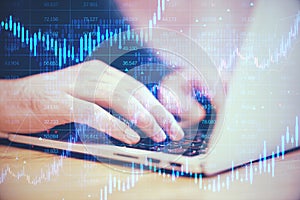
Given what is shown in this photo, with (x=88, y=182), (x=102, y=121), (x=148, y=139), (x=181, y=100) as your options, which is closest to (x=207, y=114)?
(x=181, y=100)

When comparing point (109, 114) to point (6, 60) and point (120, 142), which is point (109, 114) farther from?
point (6, 60)

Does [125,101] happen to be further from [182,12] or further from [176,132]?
[182,12]

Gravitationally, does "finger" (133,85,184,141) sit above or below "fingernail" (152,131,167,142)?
above

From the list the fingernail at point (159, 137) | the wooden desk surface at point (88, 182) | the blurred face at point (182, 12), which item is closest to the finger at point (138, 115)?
the fingernail at point (159, 137)

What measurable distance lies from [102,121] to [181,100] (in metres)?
0.30

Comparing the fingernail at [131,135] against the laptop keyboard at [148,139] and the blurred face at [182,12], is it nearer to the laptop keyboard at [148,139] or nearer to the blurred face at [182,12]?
the laptop keyboard at [148,139]

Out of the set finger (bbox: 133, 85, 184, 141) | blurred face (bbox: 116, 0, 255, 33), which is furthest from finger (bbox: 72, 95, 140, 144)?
blurred face (bbox: 116, 0, 255, 33)

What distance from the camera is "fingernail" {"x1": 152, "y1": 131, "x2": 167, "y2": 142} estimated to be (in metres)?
1.51

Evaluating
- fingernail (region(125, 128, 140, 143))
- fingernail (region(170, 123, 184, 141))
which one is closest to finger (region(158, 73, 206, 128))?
fingernail (region(170, 123, 184, 141))

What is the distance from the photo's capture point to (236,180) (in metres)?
1.56

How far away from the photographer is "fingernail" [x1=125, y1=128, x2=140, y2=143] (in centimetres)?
151

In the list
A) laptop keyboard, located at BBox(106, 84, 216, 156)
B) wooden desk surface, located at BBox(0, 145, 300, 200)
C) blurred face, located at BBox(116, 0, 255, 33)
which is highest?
blurred face, located at BBox(116, 0, 255, 33)

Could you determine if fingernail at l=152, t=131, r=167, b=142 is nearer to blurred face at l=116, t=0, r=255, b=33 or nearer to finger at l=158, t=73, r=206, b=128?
finger at l=158, t=73, r=206, b=128

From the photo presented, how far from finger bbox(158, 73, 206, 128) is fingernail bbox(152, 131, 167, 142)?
0.08 m
